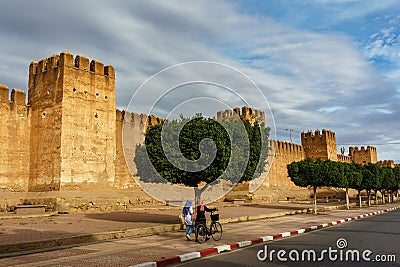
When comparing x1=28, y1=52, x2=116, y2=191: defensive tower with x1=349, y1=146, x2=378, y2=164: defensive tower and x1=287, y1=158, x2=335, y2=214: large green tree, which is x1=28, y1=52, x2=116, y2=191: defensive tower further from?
x1=349, y1=146, x2=378, y2=164: defensive tower

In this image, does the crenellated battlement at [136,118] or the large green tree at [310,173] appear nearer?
the large green tree at [310,173]

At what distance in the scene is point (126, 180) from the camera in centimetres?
2780

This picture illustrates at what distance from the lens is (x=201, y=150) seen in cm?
→ 1558

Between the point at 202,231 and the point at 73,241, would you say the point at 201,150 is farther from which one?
the point at 73,241

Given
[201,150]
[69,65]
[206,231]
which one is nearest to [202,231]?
[206,231]

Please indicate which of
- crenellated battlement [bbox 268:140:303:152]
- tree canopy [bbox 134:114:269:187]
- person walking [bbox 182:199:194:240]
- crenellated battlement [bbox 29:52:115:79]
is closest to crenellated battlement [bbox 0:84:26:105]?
crenellated battlement [bbox 29:52:115:79]

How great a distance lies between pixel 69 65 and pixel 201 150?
12.0 meters

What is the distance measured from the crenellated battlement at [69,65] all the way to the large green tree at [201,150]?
29.1ft

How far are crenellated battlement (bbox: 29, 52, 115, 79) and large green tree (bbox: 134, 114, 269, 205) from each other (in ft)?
29.1

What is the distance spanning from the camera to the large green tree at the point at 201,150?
51.0 ft

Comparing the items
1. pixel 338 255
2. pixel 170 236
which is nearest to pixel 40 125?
pixel 170 236

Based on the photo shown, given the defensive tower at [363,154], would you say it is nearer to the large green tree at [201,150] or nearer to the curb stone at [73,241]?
the large green tree at [201,150]

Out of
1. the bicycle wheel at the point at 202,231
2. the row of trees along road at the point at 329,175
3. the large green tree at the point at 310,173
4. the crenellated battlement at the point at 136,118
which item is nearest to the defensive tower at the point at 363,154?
the row of trees along road at the point at 329,175

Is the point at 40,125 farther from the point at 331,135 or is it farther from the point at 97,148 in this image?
the point at 331,135
